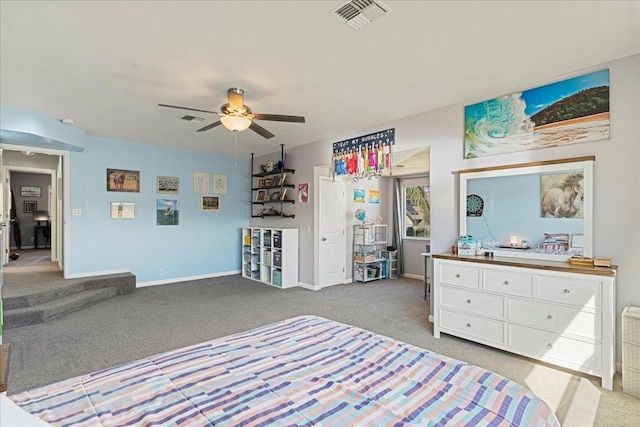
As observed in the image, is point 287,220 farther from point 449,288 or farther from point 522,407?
point 522,407

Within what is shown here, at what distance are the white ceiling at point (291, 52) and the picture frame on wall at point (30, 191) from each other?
26.5 feet

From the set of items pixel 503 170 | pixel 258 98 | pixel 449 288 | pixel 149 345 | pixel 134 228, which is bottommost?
pixel 149 345

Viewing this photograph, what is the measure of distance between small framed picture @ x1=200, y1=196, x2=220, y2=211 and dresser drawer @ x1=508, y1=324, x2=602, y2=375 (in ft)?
19.1

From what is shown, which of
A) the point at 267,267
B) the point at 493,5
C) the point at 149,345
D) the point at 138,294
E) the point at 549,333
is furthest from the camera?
the point at 267,267

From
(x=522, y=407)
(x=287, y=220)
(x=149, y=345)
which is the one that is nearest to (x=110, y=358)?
(x=149, y=345)

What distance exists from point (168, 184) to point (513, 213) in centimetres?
590

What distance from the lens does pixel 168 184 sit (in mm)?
6379

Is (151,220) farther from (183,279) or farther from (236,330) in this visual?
(236,330)

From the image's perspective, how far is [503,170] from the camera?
11.0ft

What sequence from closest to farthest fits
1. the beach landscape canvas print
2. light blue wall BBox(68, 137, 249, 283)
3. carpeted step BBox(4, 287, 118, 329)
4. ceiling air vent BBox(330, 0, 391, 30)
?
ceiling air vent BBox(330, 0, 391, 30), the beach landscape canvas print, carpeted step BBox(4, 287, 118, 329), light blue wall BBox(68, 137, 249, 283)

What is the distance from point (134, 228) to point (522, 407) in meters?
6.38

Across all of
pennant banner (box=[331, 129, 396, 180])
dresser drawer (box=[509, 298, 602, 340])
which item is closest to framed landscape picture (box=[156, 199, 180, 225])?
pennant banner (box=[331, 129, 396, 180])

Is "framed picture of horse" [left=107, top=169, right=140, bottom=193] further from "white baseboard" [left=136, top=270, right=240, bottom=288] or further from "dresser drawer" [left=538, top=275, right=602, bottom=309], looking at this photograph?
"dresser drawer" [left=538, top=275, right=602, bottom=309]

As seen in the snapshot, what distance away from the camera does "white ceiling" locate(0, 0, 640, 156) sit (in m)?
2.15
